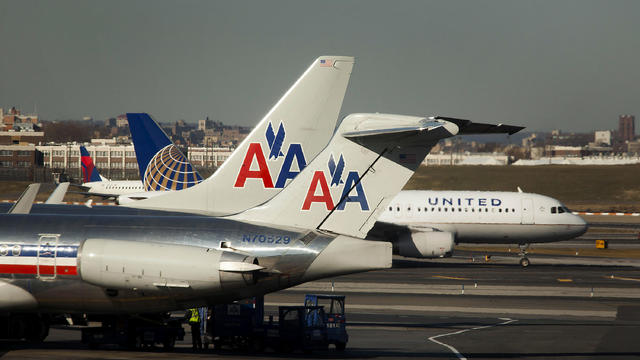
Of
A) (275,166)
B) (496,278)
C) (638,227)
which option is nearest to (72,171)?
(638,227)

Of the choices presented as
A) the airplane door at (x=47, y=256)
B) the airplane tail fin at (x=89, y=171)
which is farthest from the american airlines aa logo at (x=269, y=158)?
the airplane tail fin at (x=89, y=171)

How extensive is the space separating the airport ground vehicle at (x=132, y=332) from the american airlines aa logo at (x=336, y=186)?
6.00m

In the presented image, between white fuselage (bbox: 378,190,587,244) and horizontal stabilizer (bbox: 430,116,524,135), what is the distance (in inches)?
1314

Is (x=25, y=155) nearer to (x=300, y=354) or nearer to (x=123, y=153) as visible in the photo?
(x=123, y=153)

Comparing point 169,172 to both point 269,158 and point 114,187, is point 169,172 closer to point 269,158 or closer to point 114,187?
point 269,158

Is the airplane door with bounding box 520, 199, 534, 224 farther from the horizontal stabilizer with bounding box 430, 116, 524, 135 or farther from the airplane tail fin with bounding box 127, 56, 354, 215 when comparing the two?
the horizontal stabilizer with bounding box 430, 116, 524, 135

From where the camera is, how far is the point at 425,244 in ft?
169

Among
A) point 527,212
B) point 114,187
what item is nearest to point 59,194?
point 527,212

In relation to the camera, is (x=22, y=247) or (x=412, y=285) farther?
(x=412, y=285)

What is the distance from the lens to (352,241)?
82.4ft

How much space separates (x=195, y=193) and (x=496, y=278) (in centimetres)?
2451

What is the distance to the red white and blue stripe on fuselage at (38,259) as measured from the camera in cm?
2498

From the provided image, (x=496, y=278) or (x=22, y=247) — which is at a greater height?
(x=22, y=247)

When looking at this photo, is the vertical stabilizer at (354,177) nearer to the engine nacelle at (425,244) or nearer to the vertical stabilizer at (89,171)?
the engine nacelle at (425,244)
